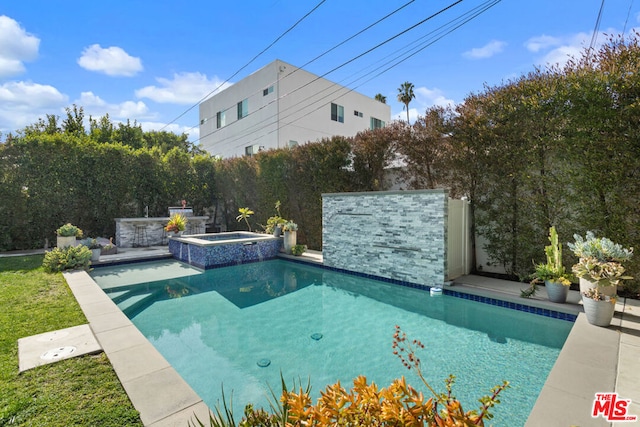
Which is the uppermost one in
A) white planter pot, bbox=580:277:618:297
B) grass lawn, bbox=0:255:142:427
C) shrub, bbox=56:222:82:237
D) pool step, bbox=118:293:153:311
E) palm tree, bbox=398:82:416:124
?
palm tree, bbox=398:82:416:124

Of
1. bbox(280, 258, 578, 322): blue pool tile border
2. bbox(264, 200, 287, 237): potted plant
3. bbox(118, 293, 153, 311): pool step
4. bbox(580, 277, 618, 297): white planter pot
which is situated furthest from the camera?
bbox(264, 200, 287, 237): potted plant

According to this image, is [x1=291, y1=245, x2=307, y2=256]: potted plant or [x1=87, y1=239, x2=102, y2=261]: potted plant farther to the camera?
[x1=291, y1=245, x2=307, y2=256]: potted plant

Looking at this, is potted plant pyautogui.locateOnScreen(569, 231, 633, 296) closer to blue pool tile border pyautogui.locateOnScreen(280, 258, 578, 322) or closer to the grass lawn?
blue pool tile border pyautogui.locateOnScreen(280, 258, 578, 322)

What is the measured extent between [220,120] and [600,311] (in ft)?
71.2

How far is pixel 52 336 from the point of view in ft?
12.9

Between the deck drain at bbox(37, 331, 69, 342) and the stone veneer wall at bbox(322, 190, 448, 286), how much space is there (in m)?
6.05

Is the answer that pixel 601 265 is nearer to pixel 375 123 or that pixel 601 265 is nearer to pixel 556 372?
pixel 556 372

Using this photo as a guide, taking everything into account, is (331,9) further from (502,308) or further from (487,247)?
(502,308)

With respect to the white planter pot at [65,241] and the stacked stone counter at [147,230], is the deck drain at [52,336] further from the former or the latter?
the stacked stone counter at [147,230]

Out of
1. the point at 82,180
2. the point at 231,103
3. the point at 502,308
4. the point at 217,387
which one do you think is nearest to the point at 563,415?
the point at 217,387

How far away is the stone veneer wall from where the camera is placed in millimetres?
6816

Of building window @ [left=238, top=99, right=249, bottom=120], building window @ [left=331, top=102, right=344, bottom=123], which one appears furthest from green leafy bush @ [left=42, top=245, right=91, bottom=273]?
building window @ [left=331, top=102, right=344, bottom=123]

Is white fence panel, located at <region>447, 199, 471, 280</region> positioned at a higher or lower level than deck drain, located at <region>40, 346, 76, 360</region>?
higher

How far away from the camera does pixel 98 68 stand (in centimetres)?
1262
